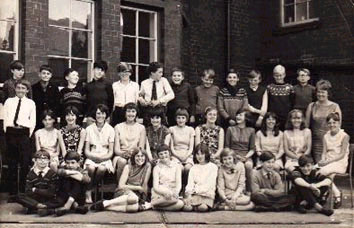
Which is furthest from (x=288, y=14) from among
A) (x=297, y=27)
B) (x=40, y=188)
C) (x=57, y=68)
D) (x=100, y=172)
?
(x=40, y=188)

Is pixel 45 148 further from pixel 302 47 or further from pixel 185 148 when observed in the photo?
pixel 302 47

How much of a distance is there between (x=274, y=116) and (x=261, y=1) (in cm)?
595

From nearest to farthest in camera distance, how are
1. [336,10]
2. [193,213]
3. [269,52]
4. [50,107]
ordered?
[193,213]
[50,107]
[336,10]
[269,52]

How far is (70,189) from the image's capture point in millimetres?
6445

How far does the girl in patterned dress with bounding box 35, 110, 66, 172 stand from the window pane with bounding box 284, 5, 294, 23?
688 cm

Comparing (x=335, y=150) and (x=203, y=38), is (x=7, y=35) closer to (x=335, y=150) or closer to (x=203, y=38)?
(x=335, y=150)

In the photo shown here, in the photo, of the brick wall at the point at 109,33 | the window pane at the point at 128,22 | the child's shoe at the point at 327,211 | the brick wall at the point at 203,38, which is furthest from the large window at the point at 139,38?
the child's shoe at the point at 327,211

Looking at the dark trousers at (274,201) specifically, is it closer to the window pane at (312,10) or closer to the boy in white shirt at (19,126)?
the boy in white shirt at (19,126)

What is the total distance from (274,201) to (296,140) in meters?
1.02

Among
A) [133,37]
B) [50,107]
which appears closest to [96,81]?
[50,107]

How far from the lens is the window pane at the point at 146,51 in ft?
31.6

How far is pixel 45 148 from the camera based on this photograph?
6902mm

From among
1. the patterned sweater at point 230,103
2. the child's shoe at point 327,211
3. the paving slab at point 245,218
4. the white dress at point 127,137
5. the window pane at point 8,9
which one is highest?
the window pane at point 8,9

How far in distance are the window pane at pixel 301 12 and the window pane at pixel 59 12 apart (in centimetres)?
543
